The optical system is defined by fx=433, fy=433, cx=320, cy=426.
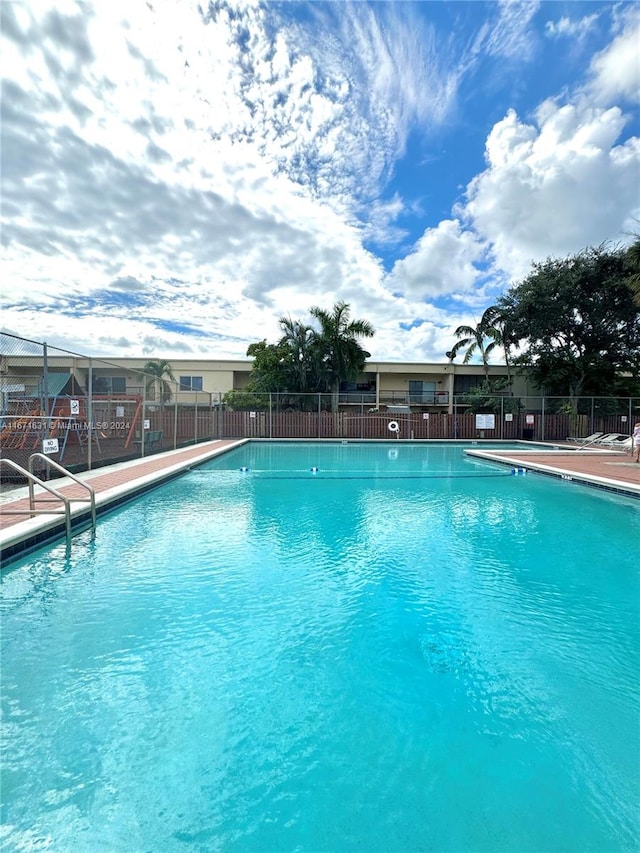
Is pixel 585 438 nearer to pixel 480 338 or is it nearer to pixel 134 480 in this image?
pixel 480 338

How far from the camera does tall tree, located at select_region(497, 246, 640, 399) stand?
21328 millimetres

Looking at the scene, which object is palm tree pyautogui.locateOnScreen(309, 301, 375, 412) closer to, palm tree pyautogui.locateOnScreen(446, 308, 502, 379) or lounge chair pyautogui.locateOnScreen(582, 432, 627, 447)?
palm tree pyautogui.locateOnScreen(446, 308, 502, 379)

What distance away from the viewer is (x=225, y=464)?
12.6 meters

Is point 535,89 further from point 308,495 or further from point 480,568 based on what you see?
point 480,568

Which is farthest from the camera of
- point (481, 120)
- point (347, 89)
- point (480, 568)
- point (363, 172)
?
point (363, 172)

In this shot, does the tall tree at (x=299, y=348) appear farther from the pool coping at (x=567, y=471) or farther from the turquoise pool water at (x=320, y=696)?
the turquoise pool water at (x=320, y=696)

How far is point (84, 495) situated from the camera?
6.69 m

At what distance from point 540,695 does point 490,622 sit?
86cm

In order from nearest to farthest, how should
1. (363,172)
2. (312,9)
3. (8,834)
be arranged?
(8,834)
(312,9)
(363,172)

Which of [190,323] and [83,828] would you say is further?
[190,323]

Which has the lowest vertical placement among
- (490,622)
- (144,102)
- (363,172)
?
(490,622)

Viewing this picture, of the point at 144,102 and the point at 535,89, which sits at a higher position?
the point at 535,89

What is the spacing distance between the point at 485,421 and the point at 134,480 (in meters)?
17.5

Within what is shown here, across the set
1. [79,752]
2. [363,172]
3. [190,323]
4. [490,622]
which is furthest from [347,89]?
[190,323]
